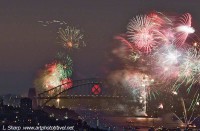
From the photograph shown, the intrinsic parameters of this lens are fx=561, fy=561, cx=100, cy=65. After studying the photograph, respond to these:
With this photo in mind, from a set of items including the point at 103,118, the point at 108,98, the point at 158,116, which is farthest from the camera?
the point at 108,98

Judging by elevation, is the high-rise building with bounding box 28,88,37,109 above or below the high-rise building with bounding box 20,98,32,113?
above

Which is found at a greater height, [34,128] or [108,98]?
[108,98]

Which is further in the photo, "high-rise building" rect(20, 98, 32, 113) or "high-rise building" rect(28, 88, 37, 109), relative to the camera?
"high-rise building" rect(28, 88, 37, 109)

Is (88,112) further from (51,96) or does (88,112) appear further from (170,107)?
(170,107)

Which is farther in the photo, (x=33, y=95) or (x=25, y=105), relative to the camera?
(x=33, y=95)

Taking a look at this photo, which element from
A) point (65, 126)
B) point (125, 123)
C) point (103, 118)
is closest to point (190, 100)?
point (125, 123)

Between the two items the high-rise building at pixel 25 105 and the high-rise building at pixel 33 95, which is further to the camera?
the high-rise building at pixel 33 95

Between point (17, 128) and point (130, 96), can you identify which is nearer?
point (17, 128)

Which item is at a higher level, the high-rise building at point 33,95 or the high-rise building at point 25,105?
the high-rise building at point 33,95

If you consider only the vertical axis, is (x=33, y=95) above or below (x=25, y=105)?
above

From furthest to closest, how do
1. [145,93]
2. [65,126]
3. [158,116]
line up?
[158,116] < [145,93] < [65,126]
